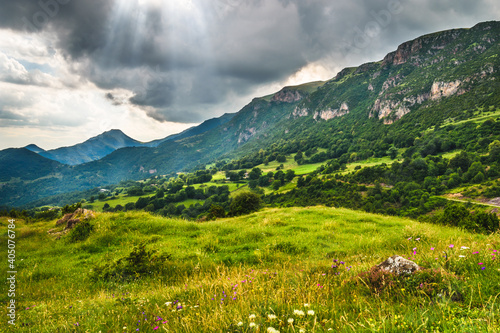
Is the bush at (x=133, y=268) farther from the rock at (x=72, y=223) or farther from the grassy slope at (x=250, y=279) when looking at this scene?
the rock at (x=72, y=223)

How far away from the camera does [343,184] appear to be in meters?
122

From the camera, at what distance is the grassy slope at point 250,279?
9.01ft

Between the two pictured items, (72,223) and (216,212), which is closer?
(72,223)

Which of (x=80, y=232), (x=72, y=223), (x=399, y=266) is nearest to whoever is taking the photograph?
(x=399, y=266)

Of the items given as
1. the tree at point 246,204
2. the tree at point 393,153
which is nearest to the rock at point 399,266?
the tree at point 246,204

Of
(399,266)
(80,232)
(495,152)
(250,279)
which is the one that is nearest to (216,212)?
(80,232)

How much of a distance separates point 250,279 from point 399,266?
3144 millimetres

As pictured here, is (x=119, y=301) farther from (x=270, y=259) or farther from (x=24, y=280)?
(x=24, y=280)

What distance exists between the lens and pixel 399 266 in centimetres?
407

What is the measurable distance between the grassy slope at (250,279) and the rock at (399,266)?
0.44 m

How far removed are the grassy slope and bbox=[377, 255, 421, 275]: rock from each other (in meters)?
0.44

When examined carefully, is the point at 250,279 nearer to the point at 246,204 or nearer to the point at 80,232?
the point at 80,232

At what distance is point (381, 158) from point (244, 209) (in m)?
163

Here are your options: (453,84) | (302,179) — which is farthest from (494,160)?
(453,84)
